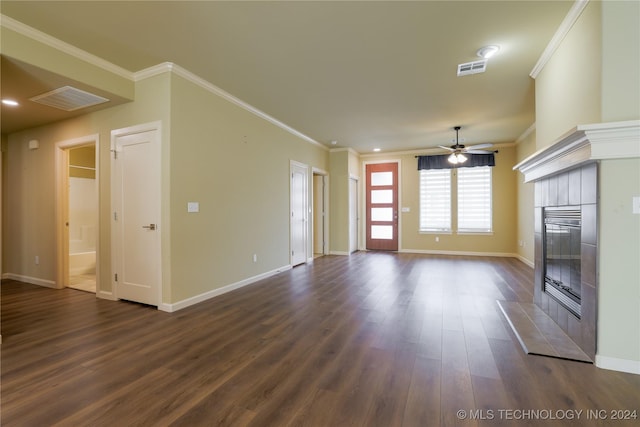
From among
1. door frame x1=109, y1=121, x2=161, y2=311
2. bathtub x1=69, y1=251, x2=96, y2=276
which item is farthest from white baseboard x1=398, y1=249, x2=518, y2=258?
bathtub x1=69, y1=251, x2=96, y2=276

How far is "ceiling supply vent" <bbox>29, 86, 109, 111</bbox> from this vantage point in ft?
10.9

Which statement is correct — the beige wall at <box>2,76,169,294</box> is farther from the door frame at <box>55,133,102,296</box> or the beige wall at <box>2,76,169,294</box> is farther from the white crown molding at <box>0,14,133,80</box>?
the white crown molding at <box>0,14,133,80</box>

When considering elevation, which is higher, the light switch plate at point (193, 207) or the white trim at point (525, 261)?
the light switch plate at point (193, 207)

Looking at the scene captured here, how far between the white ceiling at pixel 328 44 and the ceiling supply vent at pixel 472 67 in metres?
0.09

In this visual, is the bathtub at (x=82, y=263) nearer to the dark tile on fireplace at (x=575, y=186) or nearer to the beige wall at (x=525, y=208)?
the dark tile on fireplace at (x=575, y=186)

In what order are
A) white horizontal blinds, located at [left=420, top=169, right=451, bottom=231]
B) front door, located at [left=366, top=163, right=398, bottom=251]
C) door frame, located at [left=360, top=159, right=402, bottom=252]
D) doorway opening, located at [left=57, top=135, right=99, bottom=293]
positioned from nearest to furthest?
1. doorway opening, located at [left=57, top=135, right=99, bottom=293]
2. white horizontal blinds, located at [left=420, top=169, right=451, bottom=231]
3. door frame, located at [left=360, top=159, right=402, bottom=252]
4. front door, located at [left=366, top=163, right=398, bottom=251]

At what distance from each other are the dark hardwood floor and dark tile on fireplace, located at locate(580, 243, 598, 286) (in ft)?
2.11

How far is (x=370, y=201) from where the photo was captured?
854 cm

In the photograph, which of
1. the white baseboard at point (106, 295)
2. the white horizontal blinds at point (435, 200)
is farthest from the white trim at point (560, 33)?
the white baseboard at point (106, 295)

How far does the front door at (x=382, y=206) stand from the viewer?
827 centimetres

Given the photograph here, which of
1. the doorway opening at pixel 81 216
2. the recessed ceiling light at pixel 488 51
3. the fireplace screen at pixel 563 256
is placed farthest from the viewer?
the doorway opening at pixel 81 216

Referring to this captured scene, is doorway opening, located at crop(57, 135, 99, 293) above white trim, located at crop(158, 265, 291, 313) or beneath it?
above

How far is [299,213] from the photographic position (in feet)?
20.7

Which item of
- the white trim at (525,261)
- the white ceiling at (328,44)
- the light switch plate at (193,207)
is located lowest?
the white trim at (525,261)
